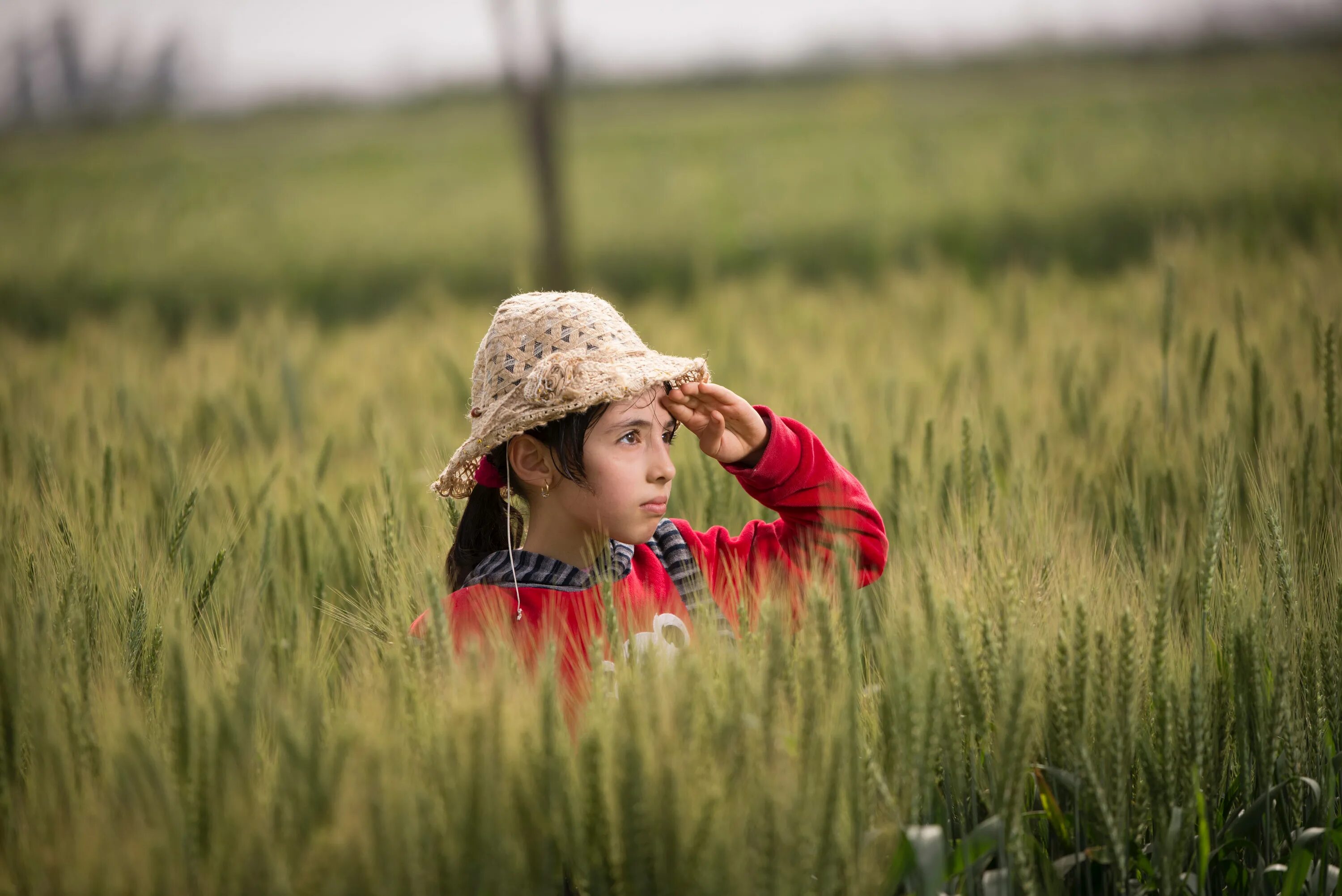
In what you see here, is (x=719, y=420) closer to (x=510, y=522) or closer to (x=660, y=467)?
(x=660, y=467)

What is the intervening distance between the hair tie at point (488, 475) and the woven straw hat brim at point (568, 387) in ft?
0.10

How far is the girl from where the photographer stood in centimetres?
146

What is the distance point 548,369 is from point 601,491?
19 cm

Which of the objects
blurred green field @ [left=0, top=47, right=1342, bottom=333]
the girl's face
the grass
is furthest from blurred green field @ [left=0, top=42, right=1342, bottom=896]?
blurred green field @ [left=0, top=47, right=1342, bottom=333]

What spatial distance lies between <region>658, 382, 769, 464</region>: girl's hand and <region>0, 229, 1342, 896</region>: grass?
0.97ft

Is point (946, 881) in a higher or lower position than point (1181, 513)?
lower

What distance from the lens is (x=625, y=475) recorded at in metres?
1.48

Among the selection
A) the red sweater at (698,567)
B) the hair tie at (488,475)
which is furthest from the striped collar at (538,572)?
the hair tie at (488,475)

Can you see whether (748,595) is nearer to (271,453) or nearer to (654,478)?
(654,478)

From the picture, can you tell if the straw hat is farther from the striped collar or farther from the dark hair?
the striped collar

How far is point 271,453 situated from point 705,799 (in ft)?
8.12

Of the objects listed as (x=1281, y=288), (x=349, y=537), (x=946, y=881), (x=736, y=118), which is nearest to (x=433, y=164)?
(x=736, y=118)

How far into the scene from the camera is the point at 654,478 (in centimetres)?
150

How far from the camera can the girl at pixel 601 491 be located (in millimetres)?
1464
